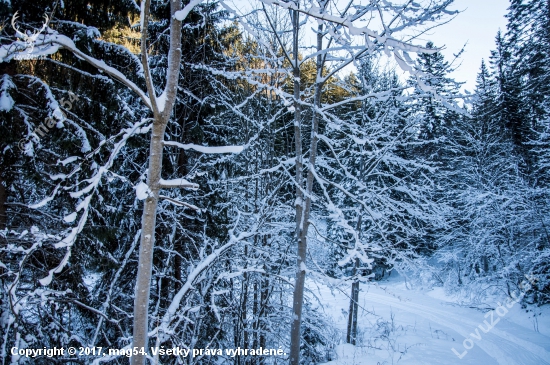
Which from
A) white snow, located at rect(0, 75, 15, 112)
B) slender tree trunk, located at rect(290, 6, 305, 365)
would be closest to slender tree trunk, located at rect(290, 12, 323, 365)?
slender tree trunk, located at rect(290, 6, 305, 365)

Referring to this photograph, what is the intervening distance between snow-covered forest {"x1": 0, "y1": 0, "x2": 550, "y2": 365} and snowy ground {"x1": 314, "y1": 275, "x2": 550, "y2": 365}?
0.11 metres

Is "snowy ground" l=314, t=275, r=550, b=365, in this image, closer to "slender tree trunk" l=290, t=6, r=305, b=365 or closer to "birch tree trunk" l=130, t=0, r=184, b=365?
"slender tree trunk" l=290, t=6, r=305, b=365

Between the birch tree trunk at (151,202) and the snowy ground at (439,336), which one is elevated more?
the birch tree trunk at (151,202)

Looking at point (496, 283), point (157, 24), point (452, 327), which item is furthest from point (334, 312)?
point (157, 24)

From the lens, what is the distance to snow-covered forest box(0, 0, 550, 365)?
215cm

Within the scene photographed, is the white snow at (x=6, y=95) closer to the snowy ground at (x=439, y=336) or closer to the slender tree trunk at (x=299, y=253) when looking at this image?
the slender tree trunk at (x=299, y=253)

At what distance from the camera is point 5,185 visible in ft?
13.9

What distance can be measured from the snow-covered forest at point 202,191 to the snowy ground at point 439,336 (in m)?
0.11

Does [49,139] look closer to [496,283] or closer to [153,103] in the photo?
[153,103]

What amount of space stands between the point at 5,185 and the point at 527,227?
63.3ft

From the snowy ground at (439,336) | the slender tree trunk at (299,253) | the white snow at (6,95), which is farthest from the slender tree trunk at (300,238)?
the white snow at (6,95)

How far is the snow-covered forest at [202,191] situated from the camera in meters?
2.15

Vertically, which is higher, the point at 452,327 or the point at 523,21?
the point at 523,21

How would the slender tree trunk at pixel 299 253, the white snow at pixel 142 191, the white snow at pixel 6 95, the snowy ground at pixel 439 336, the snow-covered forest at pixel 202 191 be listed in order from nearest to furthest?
the white snow at pixel 142 191, the snow-covered forest at pixel 202 191, the white snow at pixel 6 95, the slender tree trunk at pixel 299 253, the snowy ground at pixel 439 336
